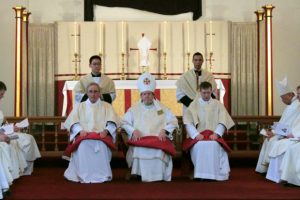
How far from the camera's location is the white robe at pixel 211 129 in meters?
8.37

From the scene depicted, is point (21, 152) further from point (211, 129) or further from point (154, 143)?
point (211, 129)

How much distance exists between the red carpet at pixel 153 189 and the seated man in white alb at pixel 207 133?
0.70 ft

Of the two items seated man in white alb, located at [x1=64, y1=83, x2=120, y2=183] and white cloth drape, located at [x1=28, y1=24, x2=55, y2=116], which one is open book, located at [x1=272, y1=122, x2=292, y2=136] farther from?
white cloth drape, located at [x1=28, y1=24, x2=55, y2=116]

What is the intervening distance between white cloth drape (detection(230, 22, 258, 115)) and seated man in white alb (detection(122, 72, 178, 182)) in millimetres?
6296

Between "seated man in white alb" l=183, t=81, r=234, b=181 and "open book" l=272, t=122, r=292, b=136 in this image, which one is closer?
"seated man in white alb" l=183, t=81, r=234, b=181

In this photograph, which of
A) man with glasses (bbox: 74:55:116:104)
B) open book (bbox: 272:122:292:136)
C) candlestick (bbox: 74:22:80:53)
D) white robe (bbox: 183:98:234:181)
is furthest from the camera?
candlestick (bbox: 74:22:80:53)

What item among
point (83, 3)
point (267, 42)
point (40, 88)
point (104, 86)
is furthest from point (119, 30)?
point (104, 86)

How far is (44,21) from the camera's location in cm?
1512

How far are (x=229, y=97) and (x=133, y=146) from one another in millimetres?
6617

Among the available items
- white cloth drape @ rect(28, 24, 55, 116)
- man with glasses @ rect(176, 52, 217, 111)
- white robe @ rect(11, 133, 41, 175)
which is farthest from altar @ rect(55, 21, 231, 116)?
white robe @ rect(11, 133, 41, 175)

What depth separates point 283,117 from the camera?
351 inches

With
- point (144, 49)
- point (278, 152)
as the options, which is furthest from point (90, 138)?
point (144, 49)

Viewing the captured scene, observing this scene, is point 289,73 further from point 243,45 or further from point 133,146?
point 133,146

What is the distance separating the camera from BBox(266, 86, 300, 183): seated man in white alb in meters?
8.09
